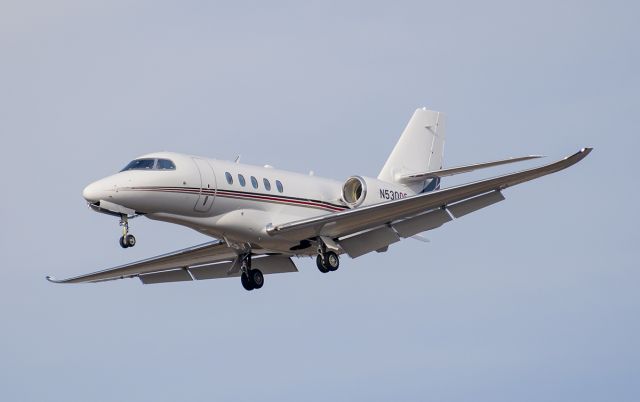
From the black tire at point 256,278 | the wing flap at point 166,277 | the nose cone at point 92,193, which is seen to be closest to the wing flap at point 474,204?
the black tire at point 256,278

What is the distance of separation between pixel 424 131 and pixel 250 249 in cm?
775

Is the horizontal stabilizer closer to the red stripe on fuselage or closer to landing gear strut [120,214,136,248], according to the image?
the red stripe on fuselage

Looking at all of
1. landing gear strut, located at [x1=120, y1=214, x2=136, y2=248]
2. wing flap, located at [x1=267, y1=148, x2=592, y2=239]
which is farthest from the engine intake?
landing gear strut, located at [x1=120, y1=214, x2=136, y2=248]

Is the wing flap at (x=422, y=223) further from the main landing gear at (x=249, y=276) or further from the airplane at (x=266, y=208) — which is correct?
the main landing gear at (x=249, y=276)

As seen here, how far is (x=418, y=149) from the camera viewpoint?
39.0 meters

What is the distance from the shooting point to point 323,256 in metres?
33.5

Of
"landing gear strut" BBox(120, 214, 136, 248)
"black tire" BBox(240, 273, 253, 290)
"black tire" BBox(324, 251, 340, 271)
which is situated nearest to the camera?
"landing gear strut" BBox(120, 214, 136, 248)

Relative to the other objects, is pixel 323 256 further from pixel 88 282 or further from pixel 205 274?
pixel 88 282

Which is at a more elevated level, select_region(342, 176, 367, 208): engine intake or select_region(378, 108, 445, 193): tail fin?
select_region(378, 108, 445, 193): tail fin

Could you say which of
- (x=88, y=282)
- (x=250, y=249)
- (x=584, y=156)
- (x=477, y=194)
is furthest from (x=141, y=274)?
(x=584, y=156)

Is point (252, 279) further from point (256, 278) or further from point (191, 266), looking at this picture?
point (191, 266)

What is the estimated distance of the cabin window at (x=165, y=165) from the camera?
31469 mm

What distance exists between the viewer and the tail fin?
3788 centimetres

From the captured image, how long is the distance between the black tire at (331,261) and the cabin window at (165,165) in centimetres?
454
